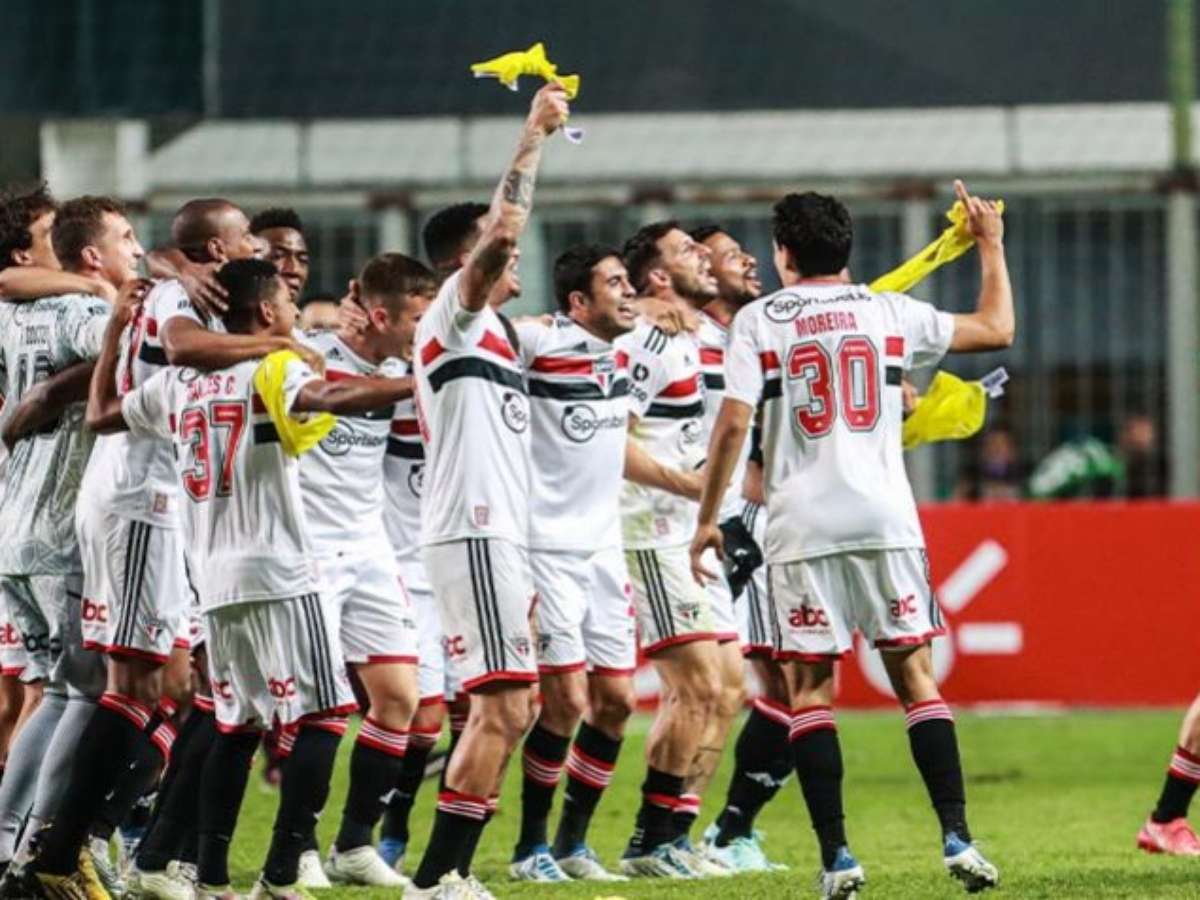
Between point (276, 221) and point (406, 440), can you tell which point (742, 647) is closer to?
point (406, 440)

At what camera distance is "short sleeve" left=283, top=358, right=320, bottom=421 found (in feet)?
28.5

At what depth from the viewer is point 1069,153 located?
20234 mm

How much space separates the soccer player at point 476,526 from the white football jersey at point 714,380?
291cm

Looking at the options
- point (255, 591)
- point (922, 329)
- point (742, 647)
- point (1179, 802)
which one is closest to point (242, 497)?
point (255, 591)

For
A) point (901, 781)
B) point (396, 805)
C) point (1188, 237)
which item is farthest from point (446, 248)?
point (1188, 237)

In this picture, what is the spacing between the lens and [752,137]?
66.9 feet

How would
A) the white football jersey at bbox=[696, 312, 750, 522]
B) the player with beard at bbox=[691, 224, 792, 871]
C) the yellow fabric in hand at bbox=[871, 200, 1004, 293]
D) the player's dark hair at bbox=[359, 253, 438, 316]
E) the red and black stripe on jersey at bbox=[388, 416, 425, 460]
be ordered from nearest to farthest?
the yellow fabric in hand at bbox=[871, 200, 1004, 293], the player's dark hair at bbox=[359, 253, 438, 316], the player with beard at bbox=[691, 224, 792, 871], the red and black stripe on jersey at bbox=[388, 416, 425, 460], the white football jersey at bbox=[696, 312, 750, 522]

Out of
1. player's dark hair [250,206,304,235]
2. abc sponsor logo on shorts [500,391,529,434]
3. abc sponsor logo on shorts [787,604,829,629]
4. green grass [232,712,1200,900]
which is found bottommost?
green grass [232,712,1200,900]

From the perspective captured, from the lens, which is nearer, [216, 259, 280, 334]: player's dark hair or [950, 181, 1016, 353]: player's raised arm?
[216, 259, 280, 334]: player's dark hair

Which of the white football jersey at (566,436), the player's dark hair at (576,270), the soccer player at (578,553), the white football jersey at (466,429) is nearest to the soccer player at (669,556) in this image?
the soccer player at (578,553)

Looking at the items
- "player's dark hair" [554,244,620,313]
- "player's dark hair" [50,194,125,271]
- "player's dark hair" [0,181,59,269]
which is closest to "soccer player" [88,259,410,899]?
"player's dark hair" [50,194,125,271]

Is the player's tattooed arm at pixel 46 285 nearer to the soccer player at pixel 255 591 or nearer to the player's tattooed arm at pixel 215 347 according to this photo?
the soccer player at pixel 255 591

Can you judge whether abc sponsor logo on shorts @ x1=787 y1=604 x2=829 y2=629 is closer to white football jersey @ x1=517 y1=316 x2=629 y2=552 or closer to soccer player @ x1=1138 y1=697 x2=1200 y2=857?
white football jersey @ x1=517 y1=316 x2=629 y2=552

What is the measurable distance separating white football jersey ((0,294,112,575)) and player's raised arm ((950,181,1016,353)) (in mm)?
2931
